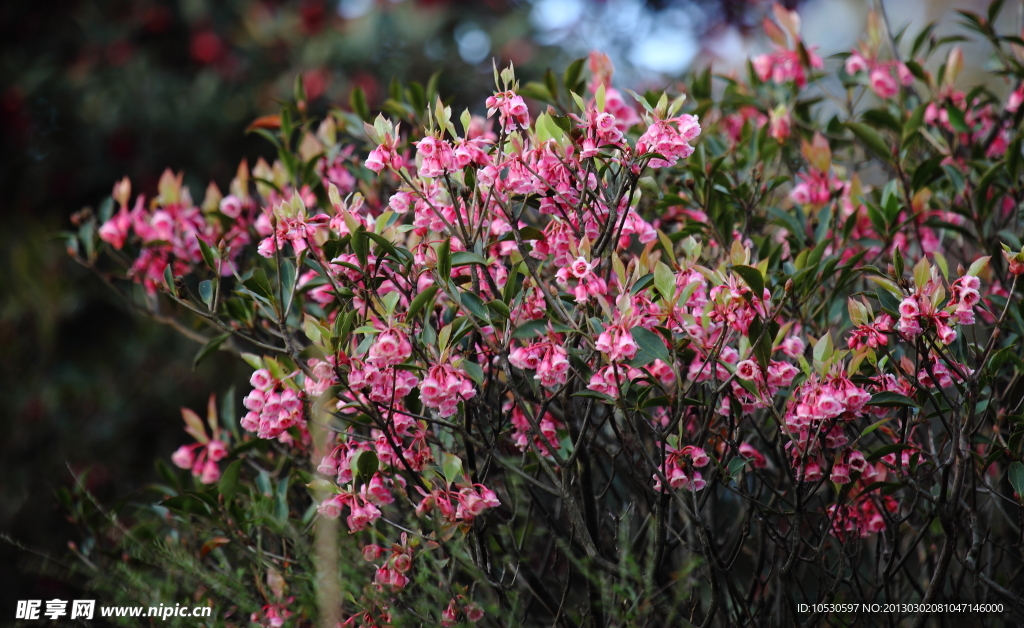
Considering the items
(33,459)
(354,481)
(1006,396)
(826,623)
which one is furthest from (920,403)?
(33,459)

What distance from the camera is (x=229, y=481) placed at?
1.71 metres

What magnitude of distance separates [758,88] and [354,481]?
1.75 meters

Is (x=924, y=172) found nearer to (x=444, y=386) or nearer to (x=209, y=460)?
(x=444, y=386)

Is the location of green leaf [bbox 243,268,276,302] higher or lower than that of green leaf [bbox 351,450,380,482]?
higher

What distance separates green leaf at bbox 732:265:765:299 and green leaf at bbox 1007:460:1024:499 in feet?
2.01

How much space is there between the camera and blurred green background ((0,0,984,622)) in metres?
3.64

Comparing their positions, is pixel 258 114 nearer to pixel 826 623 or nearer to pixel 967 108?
pixel 967 108

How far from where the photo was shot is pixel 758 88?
95.2 inches

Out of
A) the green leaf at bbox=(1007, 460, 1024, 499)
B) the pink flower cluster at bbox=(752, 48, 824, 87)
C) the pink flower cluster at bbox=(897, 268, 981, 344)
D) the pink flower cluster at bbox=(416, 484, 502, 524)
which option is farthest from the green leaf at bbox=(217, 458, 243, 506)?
the pink flower cluster at bbox=(752, 48, 824, 87)

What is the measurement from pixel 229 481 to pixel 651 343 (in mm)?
997

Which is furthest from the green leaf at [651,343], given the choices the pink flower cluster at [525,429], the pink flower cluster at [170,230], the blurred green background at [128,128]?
the blurred green background at [128,128]

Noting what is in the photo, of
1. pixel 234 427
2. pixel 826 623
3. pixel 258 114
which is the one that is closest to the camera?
pixel 826 623

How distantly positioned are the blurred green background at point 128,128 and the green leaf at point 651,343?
2784 mm

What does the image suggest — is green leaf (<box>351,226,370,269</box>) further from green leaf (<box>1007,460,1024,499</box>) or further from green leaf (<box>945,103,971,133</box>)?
green leaf (<box>945,103,971,133</box>)
